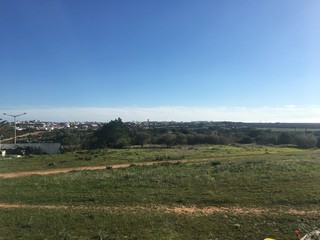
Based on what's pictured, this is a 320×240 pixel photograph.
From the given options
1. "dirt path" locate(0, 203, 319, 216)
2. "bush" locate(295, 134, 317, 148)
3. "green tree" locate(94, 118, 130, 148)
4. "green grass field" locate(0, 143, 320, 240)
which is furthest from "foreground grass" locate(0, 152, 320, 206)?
"bush" locate(295, 134, 317, 148)

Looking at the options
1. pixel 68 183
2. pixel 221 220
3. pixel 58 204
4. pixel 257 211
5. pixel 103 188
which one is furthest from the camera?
pixel 68 183

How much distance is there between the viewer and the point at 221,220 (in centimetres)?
1306

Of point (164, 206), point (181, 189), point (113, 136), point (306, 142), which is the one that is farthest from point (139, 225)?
point (306, 142)

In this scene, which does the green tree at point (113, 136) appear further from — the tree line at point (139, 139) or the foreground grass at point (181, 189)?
the foreground grass at point (181, 189)

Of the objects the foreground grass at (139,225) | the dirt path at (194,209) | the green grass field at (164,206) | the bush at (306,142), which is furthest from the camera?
the bush at (306,142)

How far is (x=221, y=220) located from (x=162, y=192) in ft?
18.9

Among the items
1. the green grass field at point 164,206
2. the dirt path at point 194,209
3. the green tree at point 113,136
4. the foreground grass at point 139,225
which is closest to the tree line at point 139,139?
the green tree at point 113,136

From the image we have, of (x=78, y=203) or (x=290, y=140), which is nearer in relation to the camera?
(x=78, y=203)

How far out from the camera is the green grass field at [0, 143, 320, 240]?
11.7 meters

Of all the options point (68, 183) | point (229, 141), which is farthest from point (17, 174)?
point (229, 141)

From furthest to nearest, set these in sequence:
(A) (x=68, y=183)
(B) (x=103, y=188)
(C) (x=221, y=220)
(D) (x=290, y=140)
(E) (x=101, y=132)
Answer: (D) (x=290, y=140), (E) (x=101, y=132), (A) (x=68, y=183), (B) (x=103, y=188), (C) (x=221, y=220)

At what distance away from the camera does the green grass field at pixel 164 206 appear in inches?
461

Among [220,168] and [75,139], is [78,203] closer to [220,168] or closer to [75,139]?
[220,168]

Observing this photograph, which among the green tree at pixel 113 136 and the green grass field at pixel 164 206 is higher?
the green tree at pixel 113 136
